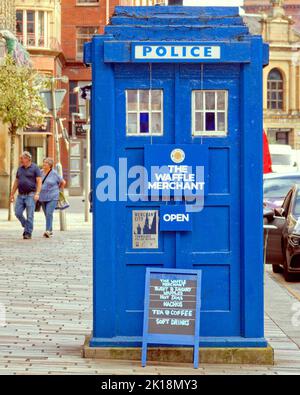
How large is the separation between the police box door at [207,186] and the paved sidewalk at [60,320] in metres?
0.45

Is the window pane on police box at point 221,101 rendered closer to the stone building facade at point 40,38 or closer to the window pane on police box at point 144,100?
the window pane on police box at point 144,100

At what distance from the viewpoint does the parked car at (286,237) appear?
1645 cm

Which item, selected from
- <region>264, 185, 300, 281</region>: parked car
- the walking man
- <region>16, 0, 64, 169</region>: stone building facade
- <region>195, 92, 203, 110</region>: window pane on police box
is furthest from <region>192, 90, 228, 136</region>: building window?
<region>16, 0, 64, 169</region>: stone building facade

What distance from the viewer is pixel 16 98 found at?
35.1 metres

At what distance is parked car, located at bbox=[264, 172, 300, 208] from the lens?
22.6 metres

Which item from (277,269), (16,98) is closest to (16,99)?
(16,98)

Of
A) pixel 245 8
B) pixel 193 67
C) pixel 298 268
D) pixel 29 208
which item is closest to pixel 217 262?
pixel 193 67

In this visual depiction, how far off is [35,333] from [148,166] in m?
2.17

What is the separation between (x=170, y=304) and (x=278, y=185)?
49.2ft

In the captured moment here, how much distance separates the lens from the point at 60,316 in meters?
11.0

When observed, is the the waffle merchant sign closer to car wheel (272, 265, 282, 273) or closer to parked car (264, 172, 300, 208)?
car wheel (272, 265, 282, 273)

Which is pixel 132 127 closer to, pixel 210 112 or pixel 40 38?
pixel 210 112

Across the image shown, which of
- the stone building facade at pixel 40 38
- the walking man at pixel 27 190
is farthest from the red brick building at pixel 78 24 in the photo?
the walking man at pixel 27 190

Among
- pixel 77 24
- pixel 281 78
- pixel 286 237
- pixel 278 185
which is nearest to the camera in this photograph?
pixel 286 237
